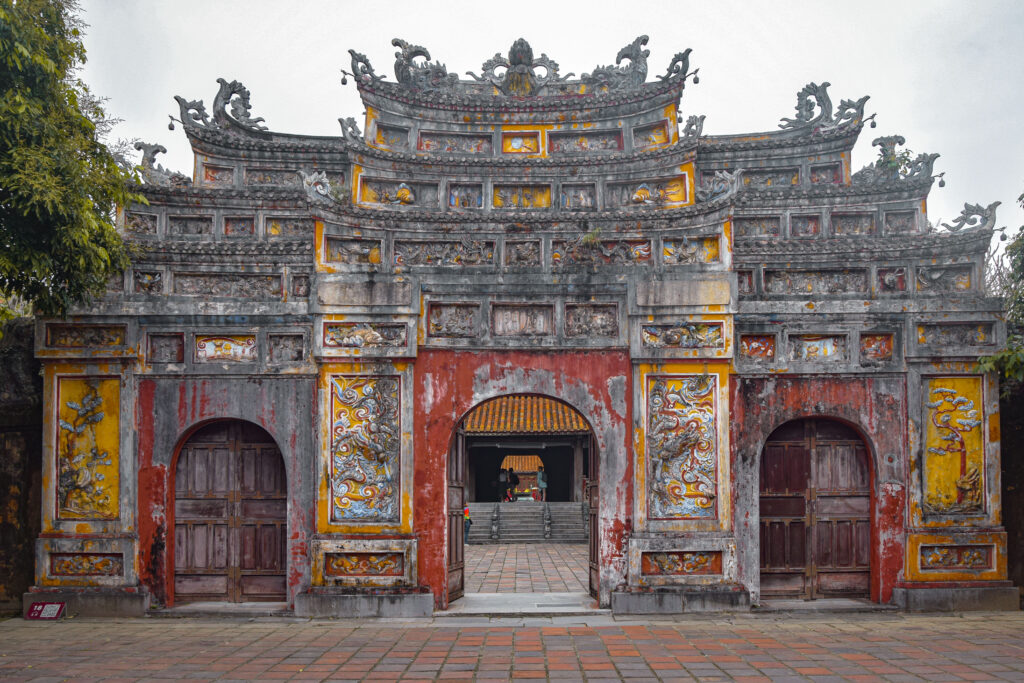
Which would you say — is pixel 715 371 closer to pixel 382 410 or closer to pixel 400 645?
pixel 382 410

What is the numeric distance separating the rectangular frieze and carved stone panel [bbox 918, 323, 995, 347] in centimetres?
1049

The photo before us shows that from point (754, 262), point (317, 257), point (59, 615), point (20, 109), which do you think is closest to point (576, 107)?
point (754, 262)

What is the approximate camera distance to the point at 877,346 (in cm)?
1046

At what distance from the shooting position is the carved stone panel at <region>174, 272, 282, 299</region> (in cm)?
1048

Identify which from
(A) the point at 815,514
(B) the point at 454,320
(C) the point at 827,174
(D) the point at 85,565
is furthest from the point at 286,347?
(C) the point at 827,174

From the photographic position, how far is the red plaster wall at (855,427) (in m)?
10.2

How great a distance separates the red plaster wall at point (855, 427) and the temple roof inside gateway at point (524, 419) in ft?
38.2

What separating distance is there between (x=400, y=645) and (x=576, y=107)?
353 inches

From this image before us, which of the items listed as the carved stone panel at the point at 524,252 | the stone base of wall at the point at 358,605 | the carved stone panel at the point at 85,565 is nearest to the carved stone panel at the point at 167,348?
the carved stone panel at the point at 85,565

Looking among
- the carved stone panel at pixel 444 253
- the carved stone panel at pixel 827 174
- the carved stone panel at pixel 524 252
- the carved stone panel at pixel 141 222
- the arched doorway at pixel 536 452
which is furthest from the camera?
the arched doorway at pixel 536 452

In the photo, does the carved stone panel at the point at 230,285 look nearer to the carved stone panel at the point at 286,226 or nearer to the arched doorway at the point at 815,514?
the carved stone panel at the point at 286,226

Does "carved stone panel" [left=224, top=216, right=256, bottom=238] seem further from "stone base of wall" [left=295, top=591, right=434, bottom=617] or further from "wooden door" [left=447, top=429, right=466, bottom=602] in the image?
"stone base of wall" [left=295, top=591, right=434, bottom=617]

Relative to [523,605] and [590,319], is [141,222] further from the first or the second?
[523,605]

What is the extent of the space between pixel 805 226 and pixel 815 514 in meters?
5.25
